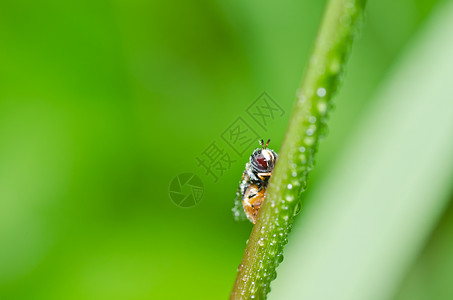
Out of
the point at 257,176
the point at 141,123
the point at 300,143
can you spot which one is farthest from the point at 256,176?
the point at 141,123

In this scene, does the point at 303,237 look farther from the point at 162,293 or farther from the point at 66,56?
the point at 66,56

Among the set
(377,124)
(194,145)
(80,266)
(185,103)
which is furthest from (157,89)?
(377,124)

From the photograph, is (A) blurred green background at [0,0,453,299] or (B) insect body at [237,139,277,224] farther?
(A) blurred green background at [0,0,453,299]

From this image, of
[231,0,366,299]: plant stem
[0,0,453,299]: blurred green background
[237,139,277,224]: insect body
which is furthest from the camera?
[0,0,453,299]: blurred green background

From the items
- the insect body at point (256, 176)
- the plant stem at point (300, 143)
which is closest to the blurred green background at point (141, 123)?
the insect body at point (256, 176)

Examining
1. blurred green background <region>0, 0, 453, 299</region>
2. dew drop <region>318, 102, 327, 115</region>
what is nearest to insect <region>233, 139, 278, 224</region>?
dew drop <region>318, 102, 327, 115</region>

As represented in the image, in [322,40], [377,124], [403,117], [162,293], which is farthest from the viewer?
[162,293]

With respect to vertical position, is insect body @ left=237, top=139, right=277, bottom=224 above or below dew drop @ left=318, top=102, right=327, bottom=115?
below

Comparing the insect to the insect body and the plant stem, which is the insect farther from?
the plant stem
